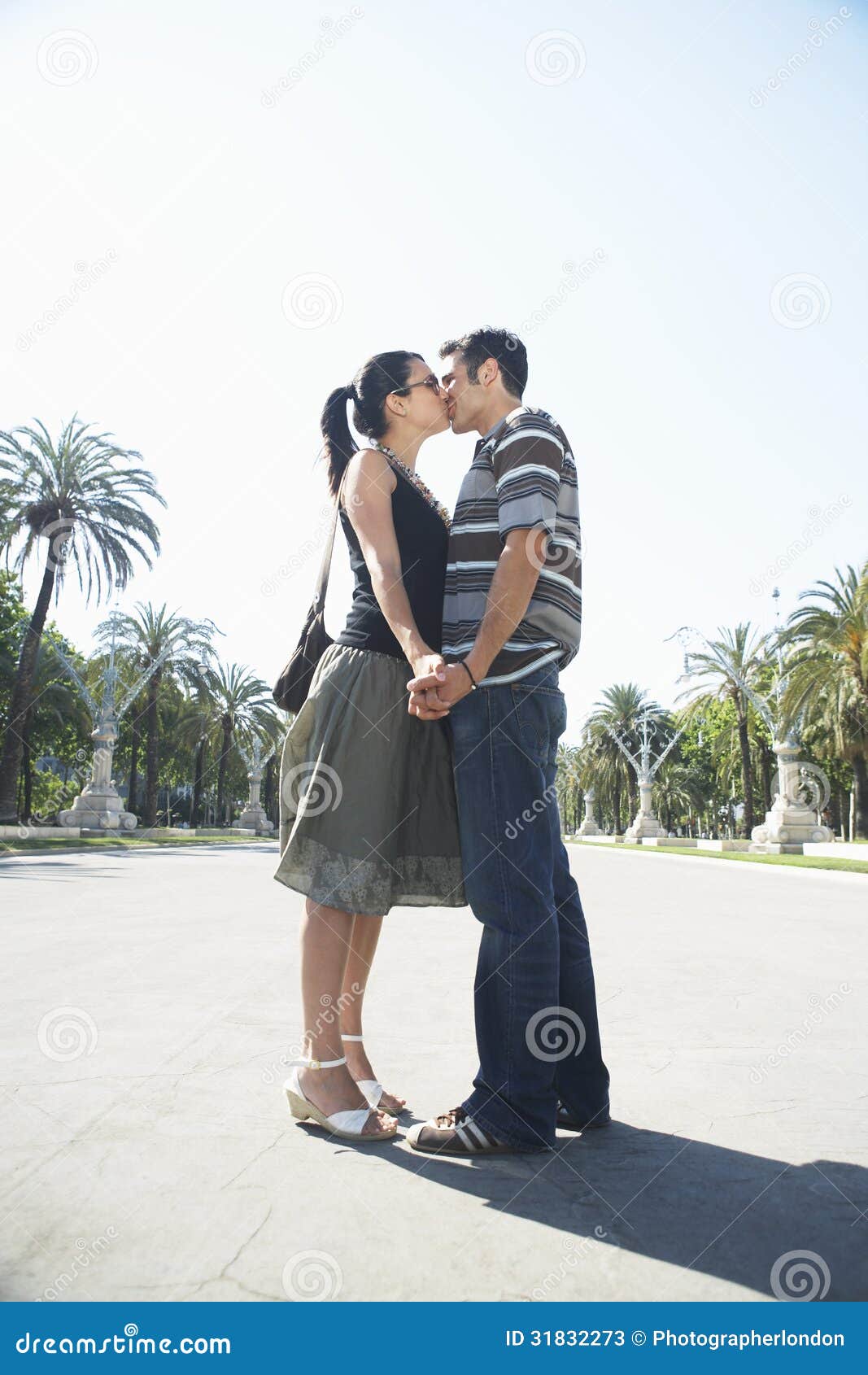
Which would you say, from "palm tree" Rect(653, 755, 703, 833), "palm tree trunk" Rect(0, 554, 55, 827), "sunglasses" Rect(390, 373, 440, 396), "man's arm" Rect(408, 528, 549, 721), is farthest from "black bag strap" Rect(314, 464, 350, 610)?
"palm tree" Rect(653, 755, 703, 833)

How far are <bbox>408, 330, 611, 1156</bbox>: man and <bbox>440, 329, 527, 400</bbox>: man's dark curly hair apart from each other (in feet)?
0.67

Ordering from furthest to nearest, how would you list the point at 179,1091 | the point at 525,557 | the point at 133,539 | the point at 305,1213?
the point at 133,539, the point at 179,1091, the point at 525,557, the point at 305,1213

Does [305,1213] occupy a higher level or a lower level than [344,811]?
lower

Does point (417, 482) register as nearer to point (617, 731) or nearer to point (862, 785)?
point (862, 785)

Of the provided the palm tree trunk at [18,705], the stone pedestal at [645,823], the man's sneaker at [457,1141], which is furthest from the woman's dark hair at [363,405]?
the stone pedestal at [645,823]

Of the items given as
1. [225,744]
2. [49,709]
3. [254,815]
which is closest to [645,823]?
[225,744]

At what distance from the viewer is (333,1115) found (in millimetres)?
2354

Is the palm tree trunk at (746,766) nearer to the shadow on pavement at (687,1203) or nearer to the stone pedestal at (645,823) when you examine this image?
the stone pedestal at (645,823)

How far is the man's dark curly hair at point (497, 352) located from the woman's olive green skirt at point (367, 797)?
90 cm

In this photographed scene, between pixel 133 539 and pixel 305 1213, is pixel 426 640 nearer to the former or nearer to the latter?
pixel 305 1213

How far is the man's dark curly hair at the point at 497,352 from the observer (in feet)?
9.26

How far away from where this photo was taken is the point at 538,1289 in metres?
1.53

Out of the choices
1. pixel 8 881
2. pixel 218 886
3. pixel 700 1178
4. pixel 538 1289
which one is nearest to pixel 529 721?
pixel 700 1178

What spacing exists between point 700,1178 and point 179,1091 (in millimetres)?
1354
